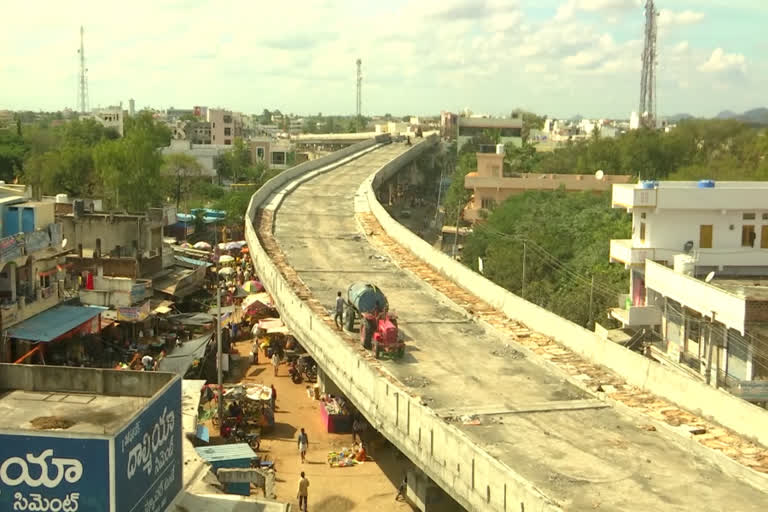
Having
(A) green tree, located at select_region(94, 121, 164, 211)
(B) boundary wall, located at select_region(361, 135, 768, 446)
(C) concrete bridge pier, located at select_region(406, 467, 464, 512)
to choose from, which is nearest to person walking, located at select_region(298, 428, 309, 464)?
(C) concrete bridge pier, located at select_region(406, 467, 464, 512)

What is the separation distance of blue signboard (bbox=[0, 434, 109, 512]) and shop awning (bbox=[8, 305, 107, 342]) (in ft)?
55.0

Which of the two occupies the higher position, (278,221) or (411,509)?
(278,221)

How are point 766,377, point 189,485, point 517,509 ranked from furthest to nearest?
point 766,377 → point 189,485 → point 517,509

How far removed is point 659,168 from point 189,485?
6589 cm

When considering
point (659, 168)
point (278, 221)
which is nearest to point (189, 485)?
point (278, 221)

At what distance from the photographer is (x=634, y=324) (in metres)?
30.6

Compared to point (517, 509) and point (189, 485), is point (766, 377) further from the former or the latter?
point (189, 485)

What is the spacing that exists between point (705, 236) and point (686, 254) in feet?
5.95

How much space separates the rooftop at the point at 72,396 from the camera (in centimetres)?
1482

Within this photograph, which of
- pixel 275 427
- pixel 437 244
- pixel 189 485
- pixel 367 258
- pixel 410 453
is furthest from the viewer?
pixel 437 244

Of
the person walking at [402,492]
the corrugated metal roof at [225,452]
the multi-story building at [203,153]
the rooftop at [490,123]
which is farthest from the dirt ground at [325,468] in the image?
the rooftop at [490,123]

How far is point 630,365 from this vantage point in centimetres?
Result: 2233

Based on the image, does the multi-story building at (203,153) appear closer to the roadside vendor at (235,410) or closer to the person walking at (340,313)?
the person walking at (340,313)

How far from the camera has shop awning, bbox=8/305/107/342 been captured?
29547mm
